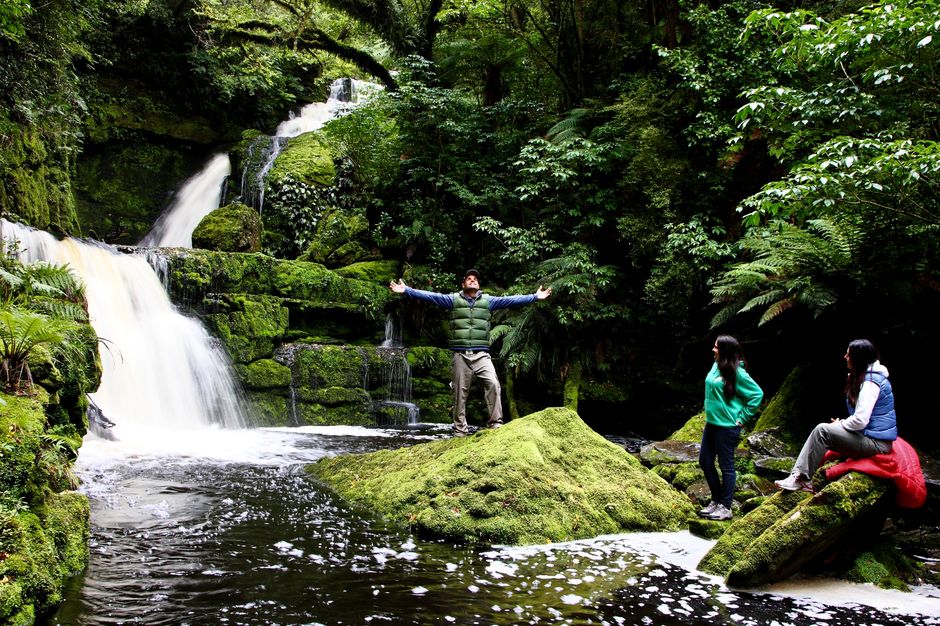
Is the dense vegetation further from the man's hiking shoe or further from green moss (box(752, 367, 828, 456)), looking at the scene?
the man's hiking shoe

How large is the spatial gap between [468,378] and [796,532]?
4288mm

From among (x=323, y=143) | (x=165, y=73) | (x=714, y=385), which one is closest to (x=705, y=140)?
(x=714, y=385)

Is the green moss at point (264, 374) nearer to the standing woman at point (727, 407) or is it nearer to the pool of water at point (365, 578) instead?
the pool of water at point (365, 578)

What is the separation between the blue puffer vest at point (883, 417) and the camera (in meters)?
4.39

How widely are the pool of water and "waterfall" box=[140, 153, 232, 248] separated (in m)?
14.0

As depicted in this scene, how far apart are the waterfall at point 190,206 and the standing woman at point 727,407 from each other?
53.6ft

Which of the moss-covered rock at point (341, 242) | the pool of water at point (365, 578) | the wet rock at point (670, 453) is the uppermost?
the moss-covered rock at point (341, 242)

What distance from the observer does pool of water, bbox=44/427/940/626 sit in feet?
11.7

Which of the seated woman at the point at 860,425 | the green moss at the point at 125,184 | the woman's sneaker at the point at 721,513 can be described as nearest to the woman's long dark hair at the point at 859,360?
the seated woman at the point at 860,425

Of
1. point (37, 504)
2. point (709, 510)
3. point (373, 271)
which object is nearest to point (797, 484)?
point (709, 510)

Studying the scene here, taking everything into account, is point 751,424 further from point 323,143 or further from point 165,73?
point 165,73

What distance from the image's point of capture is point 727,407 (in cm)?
557

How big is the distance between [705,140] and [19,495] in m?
11.8

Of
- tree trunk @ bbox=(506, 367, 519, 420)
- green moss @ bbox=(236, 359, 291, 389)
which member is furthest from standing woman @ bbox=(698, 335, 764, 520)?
green moss @ bbox=(236, 359, 291, 389)
